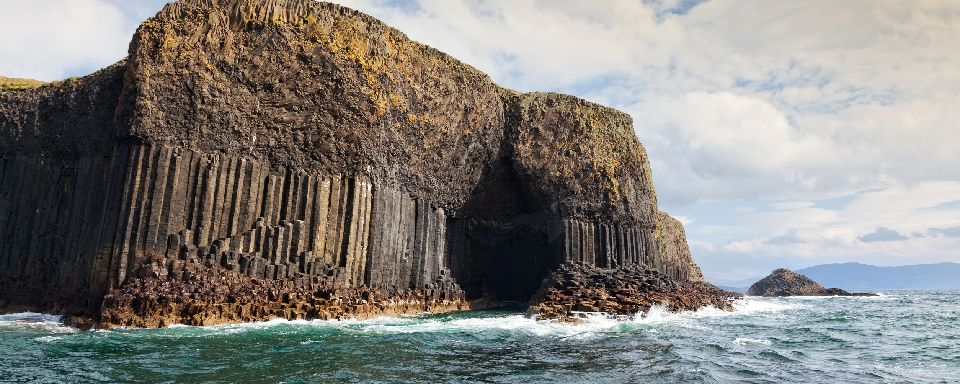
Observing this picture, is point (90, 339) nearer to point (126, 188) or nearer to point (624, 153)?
point (126, 188)

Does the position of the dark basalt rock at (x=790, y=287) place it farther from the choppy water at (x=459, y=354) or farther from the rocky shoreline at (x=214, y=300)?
the rocky shoreline at (x=214, y=300)

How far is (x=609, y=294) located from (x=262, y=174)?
17676 mm

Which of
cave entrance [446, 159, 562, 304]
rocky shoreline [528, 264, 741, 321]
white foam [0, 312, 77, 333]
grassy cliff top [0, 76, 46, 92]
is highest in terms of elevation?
grassy cliff top [0, 76, 46, 92]

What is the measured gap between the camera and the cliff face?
75.6ft

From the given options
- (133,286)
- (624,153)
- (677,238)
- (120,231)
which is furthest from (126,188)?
(677,238)

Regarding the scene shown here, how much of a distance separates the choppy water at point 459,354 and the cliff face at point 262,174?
2.26 m

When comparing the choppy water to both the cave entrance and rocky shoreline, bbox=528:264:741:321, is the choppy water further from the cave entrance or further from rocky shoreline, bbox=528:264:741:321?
the cave entrance

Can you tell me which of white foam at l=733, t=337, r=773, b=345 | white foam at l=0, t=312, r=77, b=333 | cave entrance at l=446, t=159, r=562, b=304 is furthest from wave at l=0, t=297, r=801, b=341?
cave entrance at l=446, t=159, r=562, b=304

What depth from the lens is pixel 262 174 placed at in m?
25.7

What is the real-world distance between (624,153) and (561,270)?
31.9 ft

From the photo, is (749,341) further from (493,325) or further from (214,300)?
(214,300)

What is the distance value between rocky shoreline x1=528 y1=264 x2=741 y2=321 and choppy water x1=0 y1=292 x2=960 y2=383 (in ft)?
17.7

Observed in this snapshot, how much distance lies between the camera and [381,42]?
1200 inches

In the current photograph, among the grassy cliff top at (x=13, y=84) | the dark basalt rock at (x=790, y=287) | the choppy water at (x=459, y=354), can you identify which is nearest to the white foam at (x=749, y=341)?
the choppy water at (x=459, y=354)
